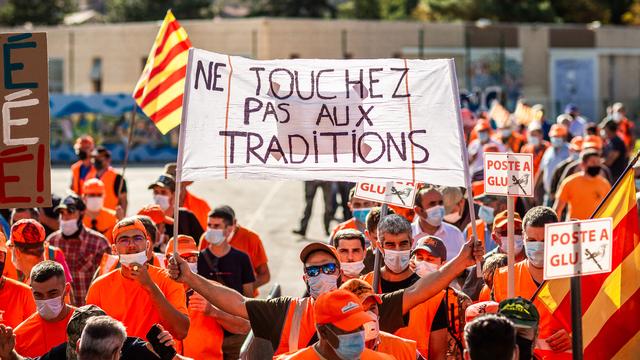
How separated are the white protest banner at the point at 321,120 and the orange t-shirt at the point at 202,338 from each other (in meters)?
1.40

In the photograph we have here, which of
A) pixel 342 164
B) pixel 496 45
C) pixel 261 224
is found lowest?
pixel 261 224

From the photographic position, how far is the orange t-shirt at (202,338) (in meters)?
7.73

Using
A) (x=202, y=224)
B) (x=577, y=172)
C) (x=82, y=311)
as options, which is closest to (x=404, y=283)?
(x=82, y=311)

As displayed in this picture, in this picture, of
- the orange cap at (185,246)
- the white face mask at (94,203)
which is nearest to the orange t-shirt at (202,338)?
the orange cap at (185,246)

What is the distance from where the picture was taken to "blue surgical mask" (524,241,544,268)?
697 centimetres

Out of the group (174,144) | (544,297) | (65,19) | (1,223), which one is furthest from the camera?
(65,19)

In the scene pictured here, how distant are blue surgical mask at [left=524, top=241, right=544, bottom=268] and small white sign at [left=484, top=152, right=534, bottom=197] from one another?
0.35m

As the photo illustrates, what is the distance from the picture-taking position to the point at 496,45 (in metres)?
58.9

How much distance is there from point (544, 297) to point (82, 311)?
101 inches

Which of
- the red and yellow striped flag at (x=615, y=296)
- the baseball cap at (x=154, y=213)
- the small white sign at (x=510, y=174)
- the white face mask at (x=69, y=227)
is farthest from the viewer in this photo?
the baseball cap at (x=154, y=213)

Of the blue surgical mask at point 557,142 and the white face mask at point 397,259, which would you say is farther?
the blue surgical mask at point 557,142

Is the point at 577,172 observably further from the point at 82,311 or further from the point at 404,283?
the point at 82,311

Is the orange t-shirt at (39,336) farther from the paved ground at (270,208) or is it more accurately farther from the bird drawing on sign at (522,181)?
the paved ground at (270,208)

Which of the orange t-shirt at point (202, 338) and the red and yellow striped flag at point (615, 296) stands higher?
the red and yellow striped flag at point (615, 296)
